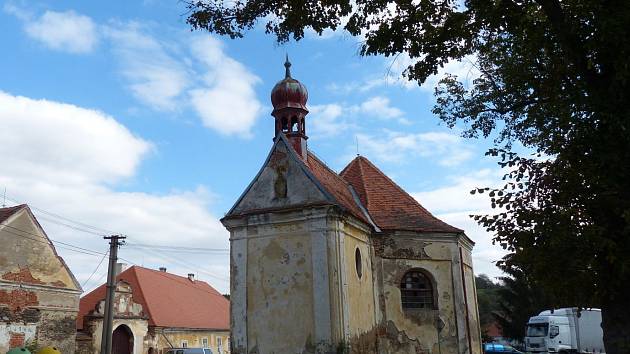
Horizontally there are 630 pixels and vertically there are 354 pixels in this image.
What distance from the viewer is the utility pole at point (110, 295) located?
2023cm

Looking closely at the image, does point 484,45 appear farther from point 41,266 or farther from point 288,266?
point 41,266

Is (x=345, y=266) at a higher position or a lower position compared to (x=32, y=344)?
higher

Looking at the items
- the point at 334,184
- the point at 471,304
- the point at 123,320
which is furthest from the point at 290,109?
the point at 123,320

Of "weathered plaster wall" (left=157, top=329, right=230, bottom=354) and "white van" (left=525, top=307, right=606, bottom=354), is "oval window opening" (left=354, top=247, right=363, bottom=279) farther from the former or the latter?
"weathered plaster wall" (left=157, top=329, right=230, bottom=354)

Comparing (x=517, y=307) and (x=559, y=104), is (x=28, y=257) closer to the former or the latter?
(x=559, y=104)

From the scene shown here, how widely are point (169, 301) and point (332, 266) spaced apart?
22587 millimetres

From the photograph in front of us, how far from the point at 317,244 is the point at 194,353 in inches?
607

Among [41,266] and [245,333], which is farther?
[41,266]

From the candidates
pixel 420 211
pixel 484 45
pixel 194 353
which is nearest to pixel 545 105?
pixel 484 45

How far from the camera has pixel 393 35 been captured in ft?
31.9

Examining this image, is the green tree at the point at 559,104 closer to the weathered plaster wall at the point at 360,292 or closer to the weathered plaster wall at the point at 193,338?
the weathered plaster wall at the point at 360,292

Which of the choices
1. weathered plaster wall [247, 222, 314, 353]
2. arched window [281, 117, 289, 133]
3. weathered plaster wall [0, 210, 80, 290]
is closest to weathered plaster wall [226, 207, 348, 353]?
weathered plaster wall [247, 222, 314, 353]

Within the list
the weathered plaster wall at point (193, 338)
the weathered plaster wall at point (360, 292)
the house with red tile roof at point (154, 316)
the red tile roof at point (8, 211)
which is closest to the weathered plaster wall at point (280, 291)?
the weathered plaster wall at point (360, 292)

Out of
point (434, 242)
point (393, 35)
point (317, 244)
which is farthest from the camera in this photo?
point (434, 242)
